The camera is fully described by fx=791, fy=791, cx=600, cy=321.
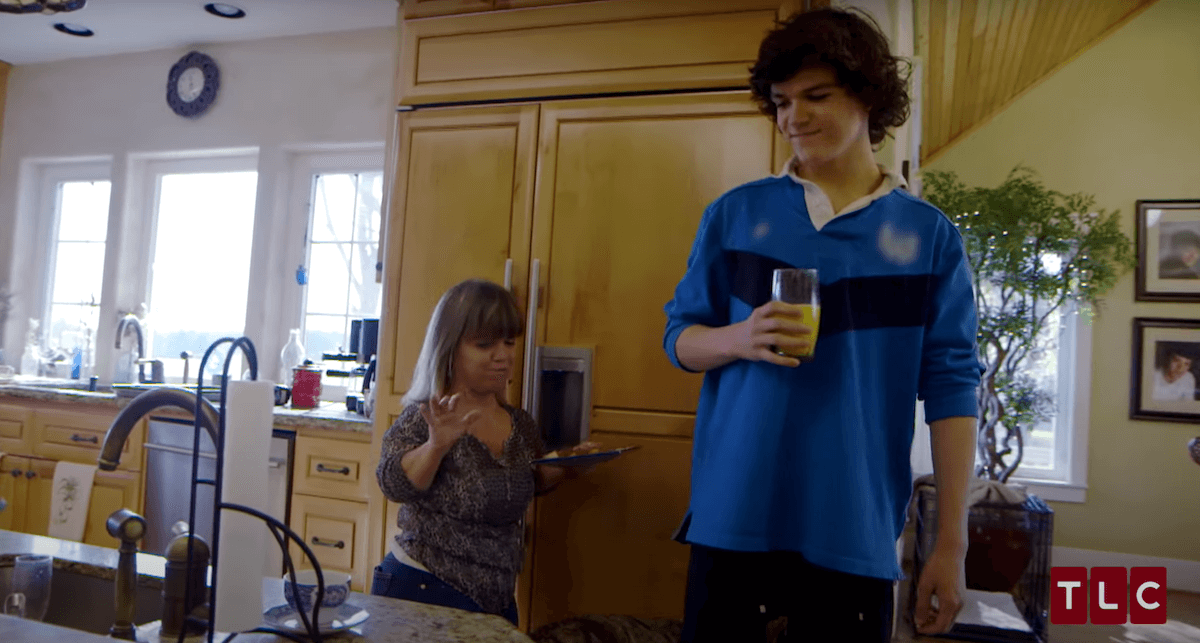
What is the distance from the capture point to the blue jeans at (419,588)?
1576 mm

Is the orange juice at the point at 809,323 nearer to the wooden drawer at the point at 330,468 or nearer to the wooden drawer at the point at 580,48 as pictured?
the wooden drawer at the point at 580,48

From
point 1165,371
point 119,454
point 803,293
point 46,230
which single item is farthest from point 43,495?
point 1165,371

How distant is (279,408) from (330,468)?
0.46m

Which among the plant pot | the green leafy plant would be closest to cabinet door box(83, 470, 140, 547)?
the plant pot

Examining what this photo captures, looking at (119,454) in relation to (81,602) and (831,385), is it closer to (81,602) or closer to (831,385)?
(81,602)

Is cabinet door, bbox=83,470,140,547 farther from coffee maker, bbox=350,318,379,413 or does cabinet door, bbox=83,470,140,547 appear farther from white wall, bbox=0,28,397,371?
coffee maker, bbox=350,318,379,413

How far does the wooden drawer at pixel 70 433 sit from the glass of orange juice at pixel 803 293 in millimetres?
3246

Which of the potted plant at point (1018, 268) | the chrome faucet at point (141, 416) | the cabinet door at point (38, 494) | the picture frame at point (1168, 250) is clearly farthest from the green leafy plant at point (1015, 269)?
the cabinet door at point (38, 494)

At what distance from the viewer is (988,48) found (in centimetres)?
419

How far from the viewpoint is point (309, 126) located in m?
3.91

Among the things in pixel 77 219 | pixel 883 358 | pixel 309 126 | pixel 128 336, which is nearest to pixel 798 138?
pixel 883 358

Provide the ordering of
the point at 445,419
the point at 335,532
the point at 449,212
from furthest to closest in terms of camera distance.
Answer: the point at 335,532 → the point at 449,212 → the point at 445,419

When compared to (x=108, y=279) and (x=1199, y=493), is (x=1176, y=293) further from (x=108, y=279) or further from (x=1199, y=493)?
(x=108, y=279)

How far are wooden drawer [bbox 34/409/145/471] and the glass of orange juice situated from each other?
325 centimetres
